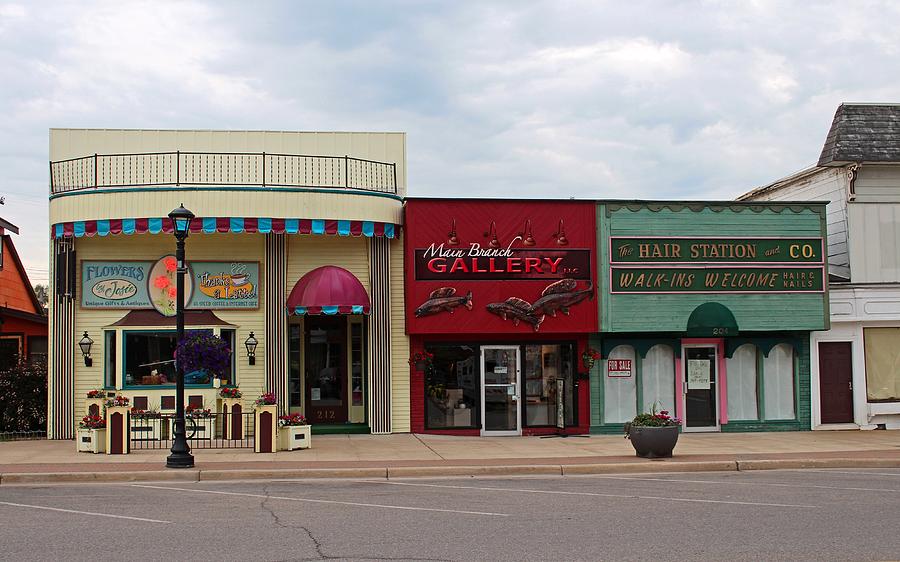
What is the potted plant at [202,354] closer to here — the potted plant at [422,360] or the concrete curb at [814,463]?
the potted plant at [422,360]

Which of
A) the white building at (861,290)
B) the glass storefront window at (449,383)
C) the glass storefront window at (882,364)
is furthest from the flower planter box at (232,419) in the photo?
the glass storefront window at (882,364)

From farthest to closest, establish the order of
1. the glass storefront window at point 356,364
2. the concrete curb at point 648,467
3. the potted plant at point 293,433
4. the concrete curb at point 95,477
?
the glass storefront window at point 356,364
the potted plant at point 293,433
the concrete curb at point 648,467
the concrete curb at point 95,477

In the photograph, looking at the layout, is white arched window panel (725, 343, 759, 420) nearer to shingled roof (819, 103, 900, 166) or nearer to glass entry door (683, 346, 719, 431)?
glass entry door (683, 346, 719, 431)

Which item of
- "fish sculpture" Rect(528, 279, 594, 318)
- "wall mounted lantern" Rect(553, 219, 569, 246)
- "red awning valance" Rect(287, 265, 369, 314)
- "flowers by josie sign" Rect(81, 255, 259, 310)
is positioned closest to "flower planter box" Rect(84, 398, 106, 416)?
"flowers by josie sign" Rect(81, 255, 259, 310)

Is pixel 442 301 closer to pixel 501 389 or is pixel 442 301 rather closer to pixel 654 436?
pixel 501 389

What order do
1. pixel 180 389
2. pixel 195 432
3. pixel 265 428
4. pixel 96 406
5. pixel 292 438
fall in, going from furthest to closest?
pixel 96 406, pixel 195 432, pixel 292 438, pixel 265 428, pixel 180 389

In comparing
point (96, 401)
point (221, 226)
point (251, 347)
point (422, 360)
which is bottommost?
point (96, 401)

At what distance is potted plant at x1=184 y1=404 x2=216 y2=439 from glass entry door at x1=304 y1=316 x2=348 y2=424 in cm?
261

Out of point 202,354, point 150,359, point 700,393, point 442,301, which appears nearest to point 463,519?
point 202,354

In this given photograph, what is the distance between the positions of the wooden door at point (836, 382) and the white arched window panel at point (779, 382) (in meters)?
0.77

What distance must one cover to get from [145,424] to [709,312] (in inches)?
511

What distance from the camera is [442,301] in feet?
70.9

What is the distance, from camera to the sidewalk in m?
15.9

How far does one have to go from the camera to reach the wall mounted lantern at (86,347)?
2120 cm
